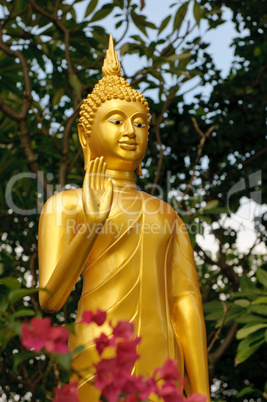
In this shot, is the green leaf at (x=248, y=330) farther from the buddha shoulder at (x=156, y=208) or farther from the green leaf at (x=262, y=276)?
the buddha shoulder at (x=156, y=208)

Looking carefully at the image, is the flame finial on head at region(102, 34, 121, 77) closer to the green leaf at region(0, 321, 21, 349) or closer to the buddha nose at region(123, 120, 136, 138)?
the buddha nose at region(123, 120, 136, 138)

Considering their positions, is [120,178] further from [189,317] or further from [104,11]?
[104,11]

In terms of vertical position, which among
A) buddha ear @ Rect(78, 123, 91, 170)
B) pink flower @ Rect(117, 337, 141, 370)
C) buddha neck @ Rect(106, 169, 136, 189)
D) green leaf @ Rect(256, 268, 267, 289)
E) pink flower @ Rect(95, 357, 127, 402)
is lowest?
green leaf @ Rect(256, 268, 267, 289)

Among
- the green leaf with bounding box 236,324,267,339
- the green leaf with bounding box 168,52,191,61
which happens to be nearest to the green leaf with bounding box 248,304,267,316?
the green leaf with bounding box 236,324,267,339

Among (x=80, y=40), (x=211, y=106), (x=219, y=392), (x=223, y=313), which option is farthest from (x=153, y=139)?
(x=219, y=392)

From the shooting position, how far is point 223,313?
4.40m

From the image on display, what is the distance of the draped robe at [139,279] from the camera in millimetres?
2689

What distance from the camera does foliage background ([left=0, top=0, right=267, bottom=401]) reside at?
487 centimetres

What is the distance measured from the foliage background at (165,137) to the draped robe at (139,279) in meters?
1.65

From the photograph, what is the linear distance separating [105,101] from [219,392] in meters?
4.33

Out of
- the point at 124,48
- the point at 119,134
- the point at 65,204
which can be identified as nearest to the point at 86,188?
the point at 65,204

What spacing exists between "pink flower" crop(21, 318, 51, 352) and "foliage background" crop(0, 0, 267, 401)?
3139mm

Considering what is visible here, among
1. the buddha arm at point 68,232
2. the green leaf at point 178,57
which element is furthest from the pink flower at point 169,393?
the green leaf at point 178,57

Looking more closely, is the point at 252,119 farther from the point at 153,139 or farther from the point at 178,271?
the point at 178,271
